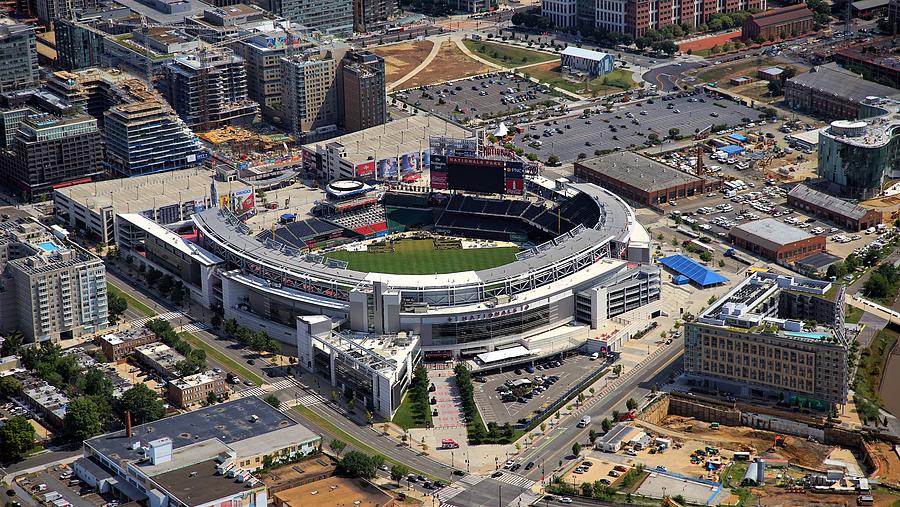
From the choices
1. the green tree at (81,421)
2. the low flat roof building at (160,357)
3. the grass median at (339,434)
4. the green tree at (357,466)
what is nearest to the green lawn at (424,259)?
the low flat roof building at (160,357)

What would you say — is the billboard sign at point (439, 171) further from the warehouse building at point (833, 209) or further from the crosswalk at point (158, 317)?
the warehouse building at point (833, 209)

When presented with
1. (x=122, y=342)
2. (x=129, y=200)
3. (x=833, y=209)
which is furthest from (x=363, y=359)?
(x=833, y=209)

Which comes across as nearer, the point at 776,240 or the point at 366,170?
the point at 776,240

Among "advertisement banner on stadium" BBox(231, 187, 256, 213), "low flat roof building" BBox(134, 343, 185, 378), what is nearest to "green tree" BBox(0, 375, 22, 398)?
"low flat roof building" BBox(134, 343, 185, 378)

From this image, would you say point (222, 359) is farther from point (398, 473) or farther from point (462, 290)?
point (398, 473)

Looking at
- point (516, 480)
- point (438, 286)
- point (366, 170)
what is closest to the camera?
point (516, 480)

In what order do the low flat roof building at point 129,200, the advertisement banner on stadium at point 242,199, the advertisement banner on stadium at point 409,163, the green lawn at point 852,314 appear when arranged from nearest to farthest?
the green lawn at point 852,314 → the low flat roof building at point 129,200 → the advertisement banner on stadium at point 242,199 → the advertisement banner on stadium at point 409,163

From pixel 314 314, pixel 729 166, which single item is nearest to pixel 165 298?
pixel 314 314

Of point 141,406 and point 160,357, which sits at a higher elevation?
point 141,406
